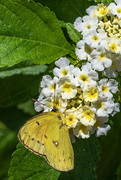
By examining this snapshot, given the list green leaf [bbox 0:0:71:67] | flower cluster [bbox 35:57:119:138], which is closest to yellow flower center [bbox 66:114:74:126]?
flower cluster [bbox 35:57:119:138]

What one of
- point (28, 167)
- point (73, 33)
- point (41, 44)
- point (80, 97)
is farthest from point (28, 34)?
point (28, 167)

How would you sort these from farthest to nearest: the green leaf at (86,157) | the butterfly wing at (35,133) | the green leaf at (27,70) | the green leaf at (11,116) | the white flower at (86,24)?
the green leaf at (11,116)
the green leaf at (27,70)
the green leaf at (86,157)
the white flower at (86,24)
the butterfly wing at (35,133)

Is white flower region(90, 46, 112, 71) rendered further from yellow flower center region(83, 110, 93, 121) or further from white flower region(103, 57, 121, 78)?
yellow flower center region(83, 110, 93, 121)

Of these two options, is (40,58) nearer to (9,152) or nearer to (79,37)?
(79,37)

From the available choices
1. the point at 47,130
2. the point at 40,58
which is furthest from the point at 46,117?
the point at 40,58

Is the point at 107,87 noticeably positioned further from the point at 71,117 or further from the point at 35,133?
the point at 35,133

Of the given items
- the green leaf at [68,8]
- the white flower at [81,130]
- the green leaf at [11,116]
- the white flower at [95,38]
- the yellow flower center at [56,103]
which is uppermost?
the green leaf at [68,8]

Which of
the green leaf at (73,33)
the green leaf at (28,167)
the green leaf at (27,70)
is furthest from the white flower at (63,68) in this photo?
the green leaf at (27,70)

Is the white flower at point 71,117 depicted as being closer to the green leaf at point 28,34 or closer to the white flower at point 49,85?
the white flower at point 49,85
